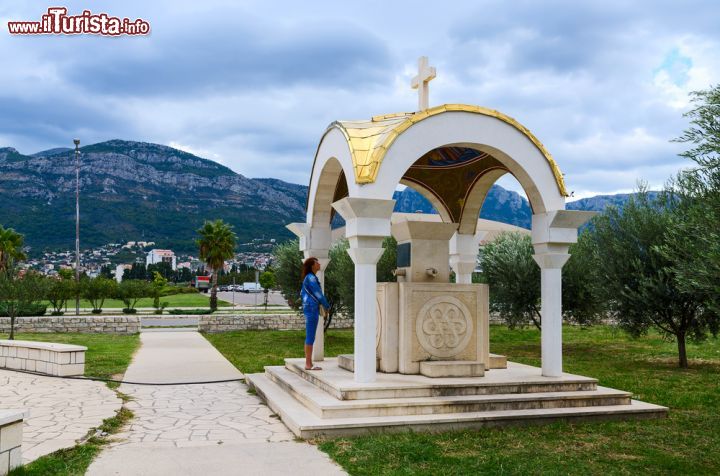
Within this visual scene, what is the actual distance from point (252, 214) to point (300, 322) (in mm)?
126716

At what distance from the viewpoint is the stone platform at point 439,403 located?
6.92 metres

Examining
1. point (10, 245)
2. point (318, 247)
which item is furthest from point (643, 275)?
point (10, 245)

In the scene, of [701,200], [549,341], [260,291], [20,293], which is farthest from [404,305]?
[260,291]

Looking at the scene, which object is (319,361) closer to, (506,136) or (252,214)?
(506,136)

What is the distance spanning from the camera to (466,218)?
1122 centimetres

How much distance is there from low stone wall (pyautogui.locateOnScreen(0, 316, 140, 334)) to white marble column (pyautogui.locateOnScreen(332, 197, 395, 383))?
18.5m

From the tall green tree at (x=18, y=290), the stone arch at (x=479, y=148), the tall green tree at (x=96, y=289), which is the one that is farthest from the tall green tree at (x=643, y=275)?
the tall green tree at (x=96, y=289)

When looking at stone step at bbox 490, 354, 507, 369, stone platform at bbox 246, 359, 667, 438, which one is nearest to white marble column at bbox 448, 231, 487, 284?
stone step at bbox 490, 354, 507, 369

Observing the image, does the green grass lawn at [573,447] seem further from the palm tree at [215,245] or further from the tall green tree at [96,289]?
the palm tree at [215,245]

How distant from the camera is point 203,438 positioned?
21.6 ft

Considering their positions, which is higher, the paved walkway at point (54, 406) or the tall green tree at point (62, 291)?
the tall green tree at point (62, 291)

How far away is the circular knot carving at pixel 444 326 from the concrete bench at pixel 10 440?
5.27m

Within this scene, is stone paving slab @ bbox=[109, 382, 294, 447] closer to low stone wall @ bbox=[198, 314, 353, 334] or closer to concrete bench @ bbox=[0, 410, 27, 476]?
concrete bench @ bbox=[0, 410, 27, 476]

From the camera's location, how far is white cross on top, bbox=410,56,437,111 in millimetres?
9070
